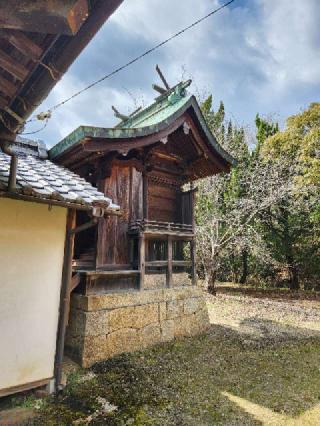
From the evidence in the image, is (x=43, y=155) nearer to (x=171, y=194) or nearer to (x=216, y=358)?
(x=171, y=194)

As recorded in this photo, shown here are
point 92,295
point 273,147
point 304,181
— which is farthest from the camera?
point 273,147

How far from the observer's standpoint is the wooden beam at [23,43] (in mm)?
2260

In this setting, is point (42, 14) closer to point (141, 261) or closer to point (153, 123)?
point (141, 261)

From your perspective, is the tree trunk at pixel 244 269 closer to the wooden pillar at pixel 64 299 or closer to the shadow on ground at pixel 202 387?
the shadow on ground at pixel 202 387

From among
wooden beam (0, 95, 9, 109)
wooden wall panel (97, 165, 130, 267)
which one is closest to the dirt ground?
wooden wall panel (97, 165, 130, 267)

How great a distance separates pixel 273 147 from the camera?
1705 cm

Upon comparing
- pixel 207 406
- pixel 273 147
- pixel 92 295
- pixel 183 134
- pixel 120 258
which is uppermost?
pixel 273 147

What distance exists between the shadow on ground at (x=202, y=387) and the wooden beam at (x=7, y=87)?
401 cm

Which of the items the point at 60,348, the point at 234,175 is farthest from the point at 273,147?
the point at 60,348

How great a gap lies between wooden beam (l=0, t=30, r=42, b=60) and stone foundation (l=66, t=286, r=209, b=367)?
4.49 metres

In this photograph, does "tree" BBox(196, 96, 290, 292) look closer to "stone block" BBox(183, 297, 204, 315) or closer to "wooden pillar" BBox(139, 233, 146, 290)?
"stone block" BBox(183, 297, 204, 315)

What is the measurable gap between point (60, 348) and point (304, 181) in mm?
14044

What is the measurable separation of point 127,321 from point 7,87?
16.4ft

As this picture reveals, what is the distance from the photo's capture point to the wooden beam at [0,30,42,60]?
7.41ft
